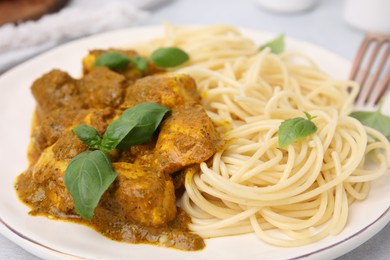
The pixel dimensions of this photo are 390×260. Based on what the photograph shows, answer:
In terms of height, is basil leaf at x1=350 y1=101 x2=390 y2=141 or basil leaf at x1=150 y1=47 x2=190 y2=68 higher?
basil leaf at x1=150 y1=47 x2=190 y2=68

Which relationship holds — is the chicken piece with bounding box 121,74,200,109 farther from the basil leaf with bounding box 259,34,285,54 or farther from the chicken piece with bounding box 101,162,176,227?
the basil leaf with bounding box 259,34,285,54

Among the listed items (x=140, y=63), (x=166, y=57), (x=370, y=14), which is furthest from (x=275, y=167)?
(x=370, y=14)

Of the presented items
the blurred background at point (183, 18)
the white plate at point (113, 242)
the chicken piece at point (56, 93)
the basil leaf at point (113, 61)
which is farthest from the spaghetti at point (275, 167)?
the blurred background at point (183, 18)

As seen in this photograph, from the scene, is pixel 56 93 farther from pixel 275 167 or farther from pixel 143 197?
pixel 275 167

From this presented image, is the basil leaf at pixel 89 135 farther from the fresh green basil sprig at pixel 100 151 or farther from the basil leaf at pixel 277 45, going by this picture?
the basil leaf at pixel 277 45

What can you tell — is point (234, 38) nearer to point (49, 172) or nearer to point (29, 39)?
point (29, 39)

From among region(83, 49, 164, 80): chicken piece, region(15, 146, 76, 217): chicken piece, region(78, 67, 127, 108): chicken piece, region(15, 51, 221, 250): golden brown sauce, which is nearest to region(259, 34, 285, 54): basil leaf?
region(83, 49, 164, 80): chicken piece
